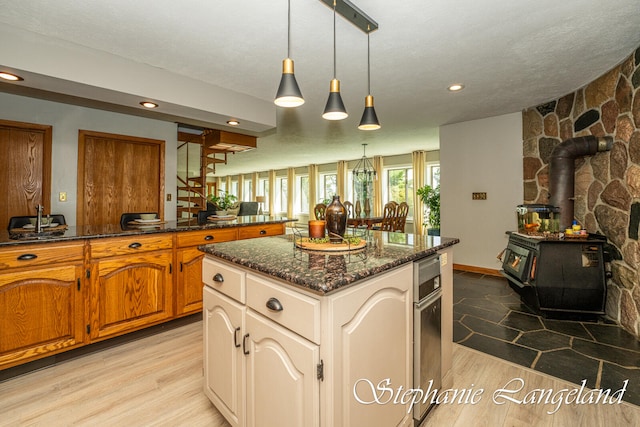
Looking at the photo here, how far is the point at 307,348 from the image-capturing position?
1.00m

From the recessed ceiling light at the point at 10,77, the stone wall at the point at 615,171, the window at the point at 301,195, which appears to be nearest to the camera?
the recessed ceiling light at the point at 10,77

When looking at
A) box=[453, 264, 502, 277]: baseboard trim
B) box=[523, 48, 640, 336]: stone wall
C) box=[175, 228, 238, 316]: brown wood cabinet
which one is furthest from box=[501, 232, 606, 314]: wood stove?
box=[175, 228, 238, 316]: brown wood cabinet

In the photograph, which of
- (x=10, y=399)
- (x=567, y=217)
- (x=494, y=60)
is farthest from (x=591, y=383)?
(x=10, y=399)

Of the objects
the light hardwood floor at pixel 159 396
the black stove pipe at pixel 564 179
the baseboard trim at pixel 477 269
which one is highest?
the black stove pipe at pixel 564 179

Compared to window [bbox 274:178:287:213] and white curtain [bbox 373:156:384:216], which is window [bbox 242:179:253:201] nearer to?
window [bbox 274:178:287:213]

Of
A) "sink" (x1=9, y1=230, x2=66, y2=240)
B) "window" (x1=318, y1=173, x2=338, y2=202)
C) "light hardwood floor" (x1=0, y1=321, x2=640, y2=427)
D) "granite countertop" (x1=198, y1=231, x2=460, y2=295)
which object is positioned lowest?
"light hardwood floor" (x1=0, y1=321, x2=640, y2=427)

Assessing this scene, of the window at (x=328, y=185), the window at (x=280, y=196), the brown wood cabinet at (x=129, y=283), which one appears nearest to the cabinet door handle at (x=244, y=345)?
the brown wood cabinet at (x=129, y=283)

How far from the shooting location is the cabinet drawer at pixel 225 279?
132 cm

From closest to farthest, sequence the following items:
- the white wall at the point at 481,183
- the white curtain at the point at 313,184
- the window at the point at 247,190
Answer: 1. the white wall at the point at 481,183
2. the white curtain at the point at 313,184
3. the window at the point at 247,190

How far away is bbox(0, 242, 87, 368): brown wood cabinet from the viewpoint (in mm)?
1836

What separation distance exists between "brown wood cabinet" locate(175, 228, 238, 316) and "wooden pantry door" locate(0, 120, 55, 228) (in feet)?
7.09

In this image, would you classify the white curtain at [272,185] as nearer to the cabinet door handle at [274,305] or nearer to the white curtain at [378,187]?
the white curtain at [378,187]

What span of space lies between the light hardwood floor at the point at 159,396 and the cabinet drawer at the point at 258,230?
119 centimetres

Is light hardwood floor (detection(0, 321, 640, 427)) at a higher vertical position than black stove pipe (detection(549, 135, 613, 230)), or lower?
lower
